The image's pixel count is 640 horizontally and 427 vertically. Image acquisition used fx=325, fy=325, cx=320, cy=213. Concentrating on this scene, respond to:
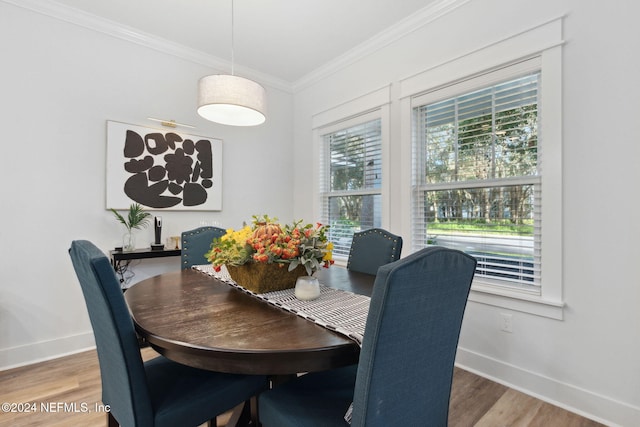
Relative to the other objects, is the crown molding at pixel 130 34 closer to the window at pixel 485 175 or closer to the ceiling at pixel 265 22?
the ceiling at pixel 265 22

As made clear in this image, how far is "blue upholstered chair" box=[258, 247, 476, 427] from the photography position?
2.70ft

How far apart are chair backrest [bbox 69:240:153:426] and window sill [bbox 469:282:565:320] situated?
6.92 feet

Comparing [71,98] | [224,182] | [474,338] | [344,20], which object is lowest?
[474,338]

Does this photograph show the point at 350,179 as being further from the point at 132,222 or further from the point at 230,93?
the point at 132,222

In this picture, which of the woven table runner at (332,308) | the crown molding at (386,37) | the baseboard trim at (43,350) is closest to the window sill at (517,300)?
the woven table runner at (332,308)

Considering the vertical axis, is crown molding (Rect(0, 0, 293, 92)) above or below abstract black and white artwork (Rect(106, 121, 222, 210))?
above

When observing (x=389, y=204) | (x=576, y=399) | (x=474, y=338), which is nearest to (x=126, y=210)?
(x=389, y=204)

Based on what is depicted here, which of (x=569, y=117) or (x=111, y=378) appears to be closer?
(x=111, y=378)

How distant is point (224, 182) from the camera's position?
351cm

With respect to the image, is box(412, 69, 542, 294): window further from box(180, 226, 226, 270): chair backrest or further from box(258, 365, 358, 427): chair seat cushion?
box(180, 226, 226, 270): chair backrest

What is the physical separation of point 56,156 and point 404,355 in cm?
300

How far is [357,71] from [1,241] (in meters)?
3.28

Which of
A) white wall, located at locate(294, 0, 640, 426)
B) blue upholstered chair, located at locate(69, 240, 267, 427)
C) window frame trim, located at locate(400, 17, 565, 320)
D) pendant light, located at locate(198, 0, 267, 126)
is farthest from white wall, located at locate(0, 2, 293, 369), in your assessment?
white wall, located at locate(294, 0, 640, 426)

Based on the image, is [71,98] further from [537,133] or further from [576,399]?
[576,399]
